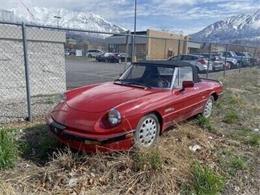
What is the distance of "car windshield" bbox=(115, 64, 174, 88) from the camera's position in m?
5.14

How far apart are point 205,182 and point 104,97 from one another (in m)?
1.92

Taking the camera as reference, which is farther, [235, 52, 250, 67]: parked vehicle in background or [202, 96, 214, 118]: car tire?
[235, 52, 250, 67]: parked vehicle in background

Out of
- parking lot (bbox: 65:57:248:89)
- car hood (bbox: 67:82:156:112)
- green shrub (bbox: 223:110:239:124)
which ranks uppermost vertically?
car hood (bbox: 67:82:156:112)

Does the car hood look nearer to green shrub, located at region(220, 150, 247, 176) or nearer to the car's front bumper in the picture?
the car's front bumper

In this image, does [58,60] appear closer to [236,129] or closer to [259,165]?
A: [236,129]

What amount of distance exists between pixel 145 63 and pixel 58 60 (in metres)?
3.75

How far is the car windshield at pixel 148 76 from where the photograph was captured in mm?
5145

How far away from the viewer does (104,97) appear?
14.5ft

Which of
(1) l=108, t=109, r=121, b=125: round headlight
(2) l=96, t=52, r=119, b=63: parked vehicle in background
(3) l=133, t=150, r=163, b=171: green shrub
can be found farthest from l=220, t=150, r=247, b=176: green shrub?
(2) l=96, t=52, r=119, b=63: parked vehicle in background

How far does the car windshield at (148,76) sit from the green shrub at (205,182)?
189 cm

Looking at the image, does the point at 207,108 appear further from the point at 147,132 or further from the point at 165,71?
the point at 147,132

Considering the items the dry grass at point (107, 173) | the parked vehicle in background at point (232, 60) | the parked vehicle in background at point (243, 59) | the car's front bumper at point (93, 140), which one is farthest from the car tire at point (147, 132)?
the parked vehicle in background at point (243, 59)

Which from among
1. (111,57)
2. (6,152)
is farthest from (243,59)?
(6,152)

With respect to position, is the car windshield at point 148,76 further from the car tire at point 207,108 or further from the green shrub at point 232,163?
the car tire at point 207,108
